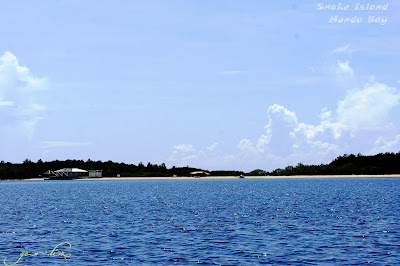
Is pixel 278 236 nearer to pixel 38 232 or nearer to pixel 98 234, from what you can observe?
pixel 98 234

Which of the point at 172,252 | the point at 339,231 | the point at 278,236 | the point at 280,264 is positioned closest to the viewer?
the point at 280,264

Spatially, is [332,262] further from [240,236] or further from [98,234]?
[98,234]

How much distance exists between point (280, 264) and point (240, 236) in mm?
13277

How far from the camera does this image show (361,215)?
6794cm

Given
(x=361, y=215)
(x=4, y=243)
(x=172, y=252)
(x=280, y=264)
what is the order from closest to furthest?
(x=280, y=264) < (x=172, y=252) < (x=4, y=243) < (x=361, y=215)

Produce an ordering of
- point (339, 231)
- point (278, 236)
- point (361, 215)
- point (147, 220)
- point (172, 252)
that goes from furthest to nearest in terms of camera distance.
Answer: point (361, 215) < point (147, 220) < point (339, 231) < point (278, 236) < point (172, 252)

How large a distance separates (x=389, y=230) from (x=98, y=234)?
31.3 metres

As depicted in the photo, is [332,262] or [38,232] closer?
[332,262]

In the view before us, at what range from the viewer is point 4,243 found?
44.6 meters

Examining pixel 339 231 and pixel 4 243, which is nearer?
pixel 4 243

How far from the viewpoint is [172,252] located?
40.1 m

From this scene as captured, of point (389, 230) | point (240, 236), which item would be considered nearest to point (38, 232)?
point (240, 236)

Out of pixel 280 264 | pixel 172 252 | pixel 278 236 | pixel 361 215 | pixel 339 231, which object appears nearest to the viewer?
pixel 280 264

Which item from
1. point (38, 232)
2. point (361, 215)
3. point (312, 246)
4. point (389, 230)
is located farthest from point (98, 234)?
point (361, 215)
